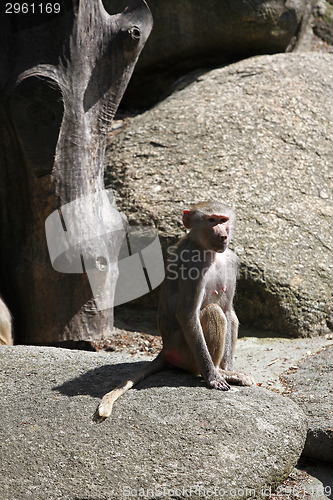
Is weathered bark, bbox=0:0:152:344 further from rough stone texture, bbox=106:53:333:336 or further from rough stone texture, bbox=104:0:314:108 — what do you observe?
rough stone texture, bbox=104:0:314:108

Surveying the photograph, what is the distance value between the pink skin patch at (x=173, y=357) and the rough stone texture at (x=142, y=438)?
3.0 inches

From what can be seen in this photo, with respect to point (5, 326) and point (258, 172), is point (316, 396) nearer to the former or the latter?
point (5, 326)

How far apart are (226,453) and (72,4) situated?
3.99 meters

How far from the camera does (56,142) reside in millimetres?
5840

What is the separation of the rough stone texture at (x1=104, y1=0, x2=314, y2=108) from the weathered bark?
2674 millimetres

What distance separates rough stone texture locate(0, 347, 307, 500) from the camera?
12.0 feet

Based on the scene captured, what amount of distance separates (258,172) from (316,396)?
2939 millimetres

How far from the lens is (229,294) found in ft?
15.3

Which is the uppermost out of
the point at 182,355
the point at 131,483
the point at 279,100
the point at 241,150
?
the point at 279,100

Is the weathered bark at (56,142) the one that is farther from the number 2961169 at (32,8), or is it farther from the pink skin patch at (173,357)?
the pink skin patch at (173,357)

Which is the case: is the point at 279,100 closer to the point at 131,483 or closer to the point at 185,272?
the point at 185,272

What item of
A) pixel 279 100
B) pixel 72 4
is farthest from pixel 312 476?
pixel 279 100
